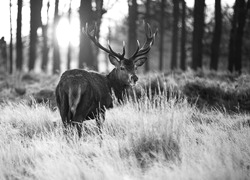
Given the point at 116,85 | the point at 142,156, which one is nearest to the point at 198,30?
the point at 116,85

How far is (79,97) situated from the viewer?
597cm

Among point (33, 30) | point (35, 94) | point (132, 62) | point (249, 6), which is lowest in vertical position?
point (35, 94)

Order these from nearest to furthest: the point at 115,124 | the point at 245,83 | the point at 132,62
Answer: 1. the point at 115,124
2. the point at 132,62
3. the point at 245,83

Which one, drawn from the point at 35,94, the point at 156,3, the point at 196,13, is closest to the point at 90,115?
the point at 35,94

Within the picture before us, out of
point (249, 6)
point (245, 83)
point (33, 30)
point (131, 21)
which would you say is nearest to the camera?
point (245, 83)

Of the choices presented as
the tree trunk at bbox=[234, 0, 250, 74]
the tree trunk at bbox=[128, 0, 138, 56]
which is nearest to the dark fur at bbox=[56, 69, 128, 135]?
the tree trunk at bbox=[234, 0, 250, 74]

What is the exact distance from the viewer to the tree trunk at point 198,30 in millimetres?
16328

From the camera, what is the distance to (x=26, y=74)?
17.4m

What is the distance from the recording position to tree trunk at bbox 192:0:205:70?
16328 millimetres

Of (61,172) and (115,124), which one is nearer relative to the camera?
(61,172)

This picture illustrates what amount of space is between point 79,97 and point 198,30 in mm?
11958

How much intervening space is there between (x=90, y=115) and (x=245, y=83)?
19.6 ft

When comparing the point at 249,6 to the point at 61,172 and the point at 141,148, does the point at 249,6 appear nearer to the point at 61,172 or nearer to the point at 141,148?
the point at 141,148

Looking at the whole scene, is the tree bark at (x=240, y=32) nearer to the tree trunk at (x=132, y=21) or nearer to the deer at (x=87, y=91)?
the tree trunk at (x=132, y=21)
